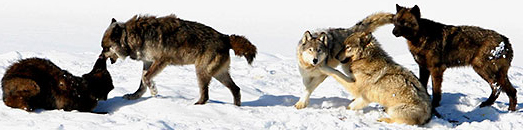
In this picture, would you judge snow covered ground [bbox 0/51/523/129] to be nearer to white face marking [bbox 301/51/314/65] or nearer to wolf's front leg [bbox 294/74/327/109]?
wolf's front leg [bbox 294/74/327/109]

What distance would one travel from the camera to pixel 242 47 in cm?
935

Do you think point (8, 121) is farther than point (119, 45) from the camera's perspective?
No

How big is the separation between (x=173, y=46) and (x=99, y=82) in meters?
1.33

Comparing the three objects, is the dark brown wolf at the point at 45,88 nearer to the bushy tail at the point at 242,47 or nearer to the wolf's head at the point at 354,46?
the bushy tail at the point at 242,47

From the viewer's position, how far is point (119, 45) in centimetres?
934

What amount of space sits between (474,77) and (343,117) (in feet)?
32.1

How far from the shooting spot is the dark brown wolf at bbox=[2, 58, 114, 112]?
26.0 feet

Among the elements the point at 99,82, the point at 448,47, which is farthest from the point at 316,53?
the point at 99,82

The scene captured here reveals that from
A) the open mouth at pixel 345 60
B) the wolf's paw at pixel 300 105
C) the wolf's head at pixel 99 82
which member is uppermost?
the open mouth at pixel 345 60

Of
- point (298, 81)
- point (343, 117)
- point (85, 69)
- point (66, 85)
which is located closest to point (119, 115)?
point (66, 85)

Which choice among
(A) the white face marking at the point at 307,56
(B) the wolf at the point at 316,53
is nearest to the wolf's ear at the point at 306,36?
(B) the wolf at the point at 316,53

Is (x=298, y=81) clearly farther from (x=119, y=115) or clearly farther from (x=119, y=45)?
(x=119, y=115)

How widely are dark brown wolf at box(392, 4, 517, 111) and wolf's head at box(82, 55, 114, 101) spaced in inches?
201

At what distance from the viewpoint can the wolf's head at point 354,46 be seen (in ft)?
30.7
